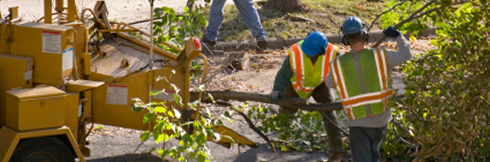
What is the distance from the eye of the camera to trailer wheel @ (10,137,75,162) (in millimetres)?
4594

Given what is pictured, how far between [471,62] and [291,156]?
6.48ft

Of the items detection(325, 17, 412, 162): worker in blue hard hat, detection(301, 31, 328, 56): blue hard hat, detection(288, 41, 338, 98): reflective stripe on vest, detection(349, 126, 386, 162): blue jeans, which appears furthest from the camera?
detection(288, 41, 338, 98): reflective stripe on vest

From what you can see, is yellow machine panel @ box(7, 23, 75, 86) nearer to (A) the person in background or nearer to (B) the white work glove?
(B) the white work glove

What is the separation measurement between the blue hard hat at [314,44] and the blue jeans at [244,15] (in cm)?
363

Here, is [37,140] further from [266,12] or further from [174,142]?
[266,12]

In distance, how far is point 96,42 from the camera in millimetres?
5262

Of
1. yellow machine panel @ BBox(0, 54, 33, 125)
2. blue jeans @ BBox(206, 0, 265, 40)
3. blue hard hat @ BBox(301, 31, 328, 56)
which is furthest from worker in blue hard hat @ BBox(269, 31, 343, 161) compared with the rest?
blue jeans @ BBox(206, 0, 265, 40)

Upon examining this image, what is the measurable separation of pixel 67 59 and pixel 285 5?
6.74 metres

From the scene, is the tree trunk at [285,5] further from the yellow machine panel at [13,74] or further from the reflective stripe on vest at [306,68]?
the yellow machine panel at [13,74]

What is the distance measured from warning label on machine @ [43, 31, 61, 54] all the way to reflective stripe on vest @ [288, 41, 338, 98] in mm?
1948

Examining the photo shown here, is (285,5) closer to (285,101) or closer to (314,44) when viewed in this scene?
(314,44)

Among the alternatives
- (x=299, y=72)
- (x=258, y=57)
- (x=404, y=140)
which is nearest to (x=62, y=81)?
(x=299, y=72)

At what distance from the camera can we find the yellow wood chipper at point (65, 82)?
453 centimetres

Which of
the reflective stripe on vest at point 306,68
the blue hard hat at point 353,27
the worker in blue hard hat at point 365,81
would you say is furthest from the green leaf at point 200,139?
the reflective stripe on vest at point 306,68
